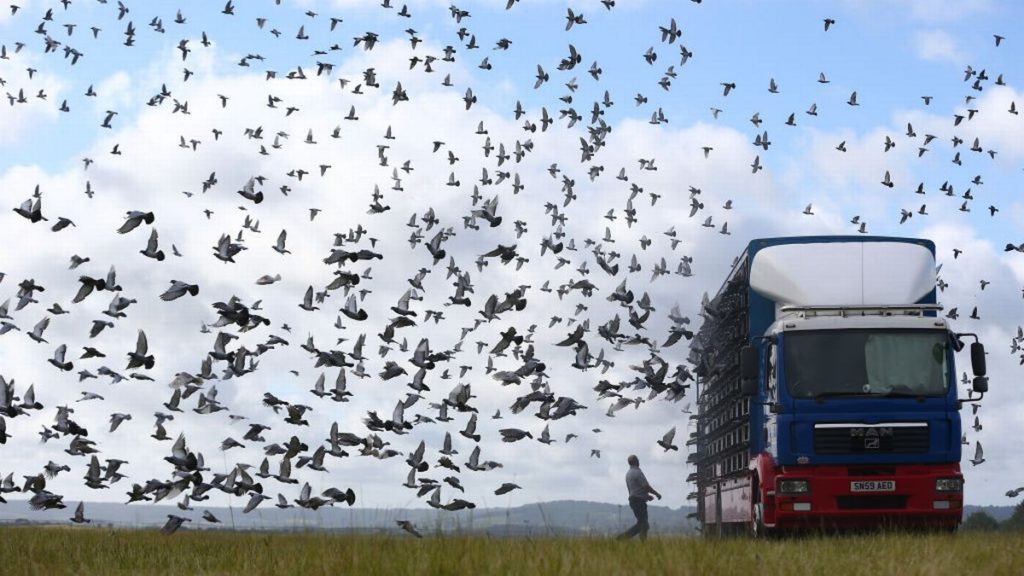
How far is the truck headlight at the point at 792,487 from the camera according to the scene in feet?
65.1

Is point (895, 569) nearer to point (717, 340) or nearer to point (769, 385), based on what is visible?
point (769, 385)

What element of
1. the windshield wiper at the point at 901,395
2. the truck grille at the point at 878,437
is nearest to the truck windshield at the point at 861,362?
the windshield wiper at the point at 901,395

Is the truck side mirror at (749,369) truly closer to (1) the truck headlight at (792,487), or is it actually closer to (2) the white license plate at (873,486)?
(1) the truck headlight at (792,487)

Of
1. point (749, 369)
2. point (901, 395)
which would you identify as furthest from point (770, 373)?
point (901, 395)

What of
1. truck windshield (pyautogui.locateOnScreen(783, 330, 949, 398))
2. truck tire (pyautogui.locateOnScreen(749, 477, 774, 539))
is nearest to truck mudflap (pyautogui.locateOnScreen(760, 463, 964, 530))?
truck tire (pyautogui.locateOnScreen(749, 477, 774, 539))

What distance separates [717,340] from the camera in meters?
25.0

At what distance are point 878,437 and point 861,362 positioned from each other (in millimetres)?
1256

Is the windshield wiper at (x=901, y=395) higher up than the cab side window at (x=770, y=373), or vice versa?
the cab side window at (x=770, y=373)

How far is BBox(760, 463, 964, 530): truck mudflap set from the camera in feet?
65.2

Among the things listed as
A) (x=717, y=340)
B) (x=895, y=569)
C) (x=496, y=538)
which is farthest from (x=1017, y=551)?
(x=717, y=340)

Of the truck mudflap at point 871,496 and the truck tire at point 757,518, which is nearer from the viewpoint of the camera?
the truck mudflap at point 871,496

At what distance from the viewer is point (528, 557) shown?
10.1m

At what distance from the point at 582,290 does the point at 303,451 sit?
12127mm

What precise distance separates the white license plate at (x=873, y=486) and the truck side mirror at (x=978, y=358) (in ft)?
7.27
